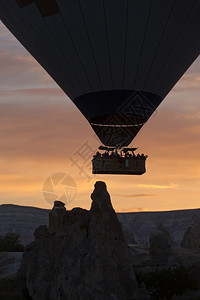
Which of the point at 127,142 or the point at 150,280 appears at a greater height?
the point at 127,142

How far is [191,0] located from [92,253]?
13.1 m

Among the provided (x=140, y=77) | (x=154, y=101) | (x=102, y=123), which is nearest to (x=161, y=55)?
(x=140, y=77)

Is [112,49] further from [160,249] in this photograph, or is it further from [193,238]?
[193,238]

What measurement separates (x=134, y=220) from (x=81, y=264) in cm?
12647

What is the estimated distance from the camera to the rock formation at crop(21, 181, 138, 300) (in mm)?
18750

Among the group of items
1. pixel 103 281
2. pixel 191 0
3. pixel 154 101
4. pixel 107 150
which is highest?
pixel 191 0

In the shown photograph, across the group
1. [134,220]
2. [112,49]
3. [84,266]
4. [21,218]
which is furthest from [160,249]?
[21,218]

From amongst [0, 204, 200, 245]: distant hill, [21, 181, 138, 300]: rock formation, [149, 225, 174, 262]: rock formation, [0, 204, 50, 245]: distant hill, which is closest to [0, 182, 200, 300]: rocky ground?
[21, 181, 138, 300]: rock formation

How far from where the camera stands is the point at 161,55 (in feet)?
88.9

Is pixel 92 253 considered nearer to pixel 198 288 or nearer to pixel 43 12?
pixel 198 288

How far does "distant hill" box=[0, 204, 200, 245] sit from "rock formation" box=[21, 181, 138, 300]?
110558 mm

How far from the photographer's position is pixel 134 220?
475 ft

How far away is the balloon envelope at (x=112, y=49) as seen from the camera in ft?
80.4

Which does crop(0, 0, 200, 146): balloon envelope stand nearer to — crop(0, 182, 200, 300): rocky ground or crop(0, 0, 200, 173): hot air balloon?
crop(0, 0, 200, 173): hot air balloon
